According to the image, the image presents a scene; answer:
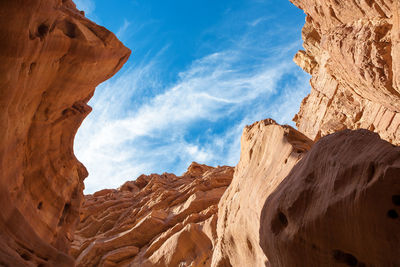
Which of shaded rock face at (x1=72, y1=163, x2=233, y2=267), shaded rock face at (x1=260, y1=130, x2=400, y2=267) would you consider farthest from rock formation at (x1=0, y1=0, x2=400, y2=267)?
shaded rock face at (x1=72, y1=163, x2=233, y2=267)

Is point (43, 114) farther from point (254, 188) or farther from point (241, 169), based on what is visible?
point (241, 169)

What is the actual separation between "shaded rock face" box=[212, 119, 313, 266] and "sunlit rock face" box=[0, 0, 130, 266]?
770 centimetres

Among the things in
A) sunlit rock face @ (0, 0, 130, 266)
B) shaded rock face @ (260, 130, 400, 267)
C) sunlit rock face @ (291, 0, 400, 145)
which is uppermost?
sunlit rock face @ (291, 0, 400, 145)

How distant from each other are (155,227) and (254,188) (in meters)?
14.8

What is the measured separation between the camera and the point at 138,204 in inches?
1355

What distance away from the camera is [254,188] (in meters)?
13.8

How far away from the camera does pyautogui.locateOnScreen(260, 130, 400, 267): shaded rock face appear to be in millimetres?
6164

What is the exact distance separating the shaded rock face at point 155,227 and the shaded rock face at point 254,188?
483 centimetres

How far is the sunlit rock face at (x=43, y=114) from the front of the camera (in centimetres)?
922

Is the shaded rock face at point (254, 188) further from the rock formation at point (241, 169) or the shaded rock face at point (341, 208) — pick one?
the shaded rock face at point (341, 208)

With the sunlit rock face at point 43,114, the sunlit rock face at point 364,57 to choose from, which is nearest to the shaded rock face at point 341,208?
the sunlit rock face at point 43,114

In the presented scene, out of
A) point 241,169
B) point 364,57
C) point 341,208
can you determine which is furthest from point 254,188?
point 364,57

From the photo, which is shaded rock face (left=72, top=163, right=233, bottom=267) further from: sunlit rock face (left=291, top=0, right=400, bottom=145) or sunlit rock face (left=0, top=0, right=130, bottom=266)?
sunlit rock face (left=291, top=0, right=400, bottom=145)

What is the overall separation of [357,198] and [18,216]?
36.0ft
